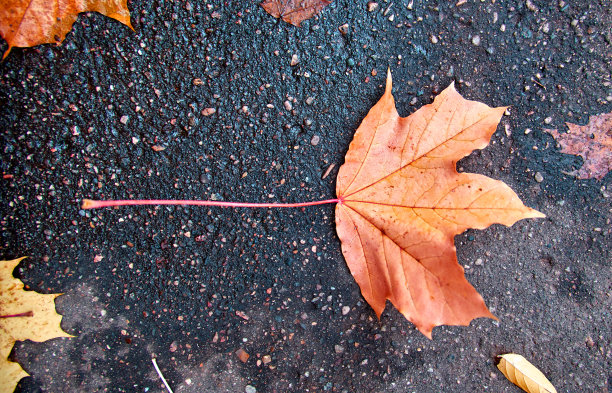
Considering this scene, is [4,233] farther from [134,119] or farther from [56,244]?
[134,119]

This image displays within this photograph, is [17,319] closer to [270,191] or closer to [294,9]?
[270,191]

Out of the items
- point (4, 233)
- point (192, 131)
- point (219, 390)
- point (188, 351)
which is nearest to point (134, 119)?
point (192, 131)

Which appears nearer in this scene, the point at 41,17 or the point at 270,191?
the point at 41,17

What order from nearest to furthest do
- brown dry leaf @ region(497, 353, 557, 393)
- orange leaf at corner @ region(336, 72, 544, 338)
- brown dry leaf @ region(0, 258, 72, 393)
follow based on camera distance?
1. orange leaf at corner @ region(336, 72, 544, 338)
2. brown dry leaf @ region(0, 258, 72, 393)
3. brown dry leaf @ region(497, 353, 557, 393)

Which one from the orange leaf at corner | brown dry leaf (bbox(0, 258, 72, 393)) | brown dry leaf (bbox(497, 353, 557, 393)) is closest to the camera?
the orange leaf at corner

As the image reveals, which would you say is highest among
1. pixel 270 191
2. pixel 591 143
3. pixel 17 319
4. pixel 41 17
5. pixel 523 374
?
pixel 41 17

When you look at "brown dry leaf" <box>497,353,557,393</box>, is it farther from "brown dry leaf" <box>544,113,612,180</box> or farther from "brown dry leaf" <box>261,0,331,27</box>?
"brown dry leaf" <box>261,0,331,27</box>

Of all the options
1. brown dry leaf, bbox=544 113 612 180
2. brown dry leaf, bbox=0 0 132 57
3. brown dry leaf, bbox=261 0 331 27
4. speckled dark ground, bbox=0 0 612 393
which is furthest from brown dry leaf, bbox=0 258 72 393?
brown dry leaf, bbox=544 113 612 180

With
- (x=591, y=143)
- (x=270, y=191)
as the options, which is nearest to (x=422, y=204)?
(x=270, y=191)
